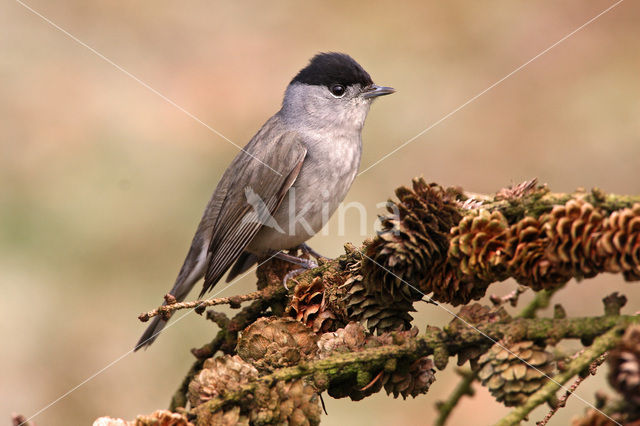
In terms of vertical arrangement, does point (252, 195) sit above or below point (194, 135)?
below

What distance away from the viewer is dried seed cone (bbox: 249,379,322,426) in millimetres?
1370

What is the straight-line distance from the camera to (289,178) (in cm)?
345

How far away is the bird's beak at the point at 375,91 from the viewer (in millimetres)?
3783

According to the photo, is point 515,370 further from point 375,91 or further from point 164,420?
point 375,91

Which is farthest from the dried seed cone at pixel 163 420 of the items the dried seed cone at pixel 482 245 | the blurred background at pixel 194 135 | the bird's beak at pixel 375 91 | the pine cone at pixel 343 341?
the bird's beak at pixel 375 91

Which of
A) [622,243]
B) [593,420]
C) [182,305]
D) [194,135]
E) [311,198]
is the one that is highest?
[194,135]

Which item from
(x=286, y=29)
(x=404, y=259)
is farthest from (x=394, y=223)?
(x=286, y=29)

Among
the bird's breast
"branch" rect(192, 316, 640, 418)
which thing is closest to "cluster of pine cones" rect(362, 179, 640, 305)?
"branch" rect(192, 316, 640, 418)

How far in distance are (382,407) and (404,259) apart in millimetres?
2529

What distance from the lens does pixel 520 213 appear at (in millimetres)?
1499

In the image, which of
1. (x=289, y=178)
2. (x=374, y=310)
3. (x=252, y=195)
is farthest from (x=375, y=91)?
(x=374, y=310)

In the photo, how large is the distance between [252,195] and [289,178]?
8.9 inches

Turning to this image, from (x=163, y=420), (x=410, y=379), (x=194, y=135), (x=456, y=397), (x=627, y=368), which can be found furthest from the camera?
(x=194, y=135)

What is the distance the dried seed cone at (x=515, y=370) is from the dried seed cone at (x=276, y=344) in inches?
17.1
